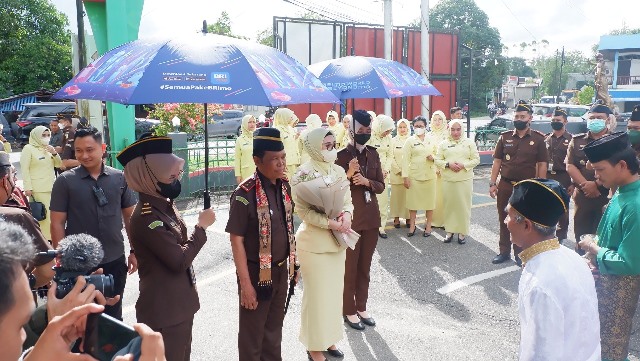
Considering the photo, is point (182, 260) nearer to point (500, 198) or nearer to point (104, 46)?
point (500, 198)

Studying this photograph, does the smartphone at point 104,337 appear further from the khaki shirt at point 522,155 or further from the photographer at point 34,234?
the khaki shirt at point 522,155

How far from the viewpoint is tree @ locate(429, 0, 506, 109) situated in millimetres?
57156

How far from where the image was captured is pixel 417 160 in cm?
831

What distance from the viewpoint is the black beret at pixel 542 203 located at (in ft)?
7.86

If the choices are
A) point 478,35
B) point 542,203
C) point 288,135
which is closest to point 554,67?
point 478,35

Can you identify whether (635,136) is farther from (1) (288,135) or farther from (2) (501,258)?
(1) (288,135)

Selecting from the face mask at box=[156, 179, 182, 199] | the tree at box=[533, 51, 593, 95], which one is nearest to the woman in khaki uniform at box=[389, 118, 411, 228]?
the face mask at box=[156, 179, 182, 199]

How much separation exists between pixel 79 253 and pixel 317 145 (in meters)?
2.21

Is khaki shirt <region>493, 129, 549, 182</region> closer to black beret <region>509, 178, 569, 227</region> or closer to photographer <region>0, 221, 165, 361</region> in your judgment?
black beret <region>509, 178, 569, 227</region>

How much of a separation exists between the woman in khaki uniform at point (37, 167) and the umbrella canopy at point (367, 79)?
4.25 meters

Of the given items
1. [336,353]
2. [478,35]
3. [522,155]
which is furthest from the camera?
[478,35]

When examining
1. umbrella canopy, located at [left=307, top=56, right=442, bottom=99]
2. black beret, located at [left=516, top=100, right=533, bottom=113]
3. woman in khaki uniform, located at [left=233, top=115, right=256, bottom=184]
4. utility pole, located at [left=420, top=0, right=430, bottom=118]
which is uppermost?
utility pole, located at [left=420, top=0, right=430, bottom=118]

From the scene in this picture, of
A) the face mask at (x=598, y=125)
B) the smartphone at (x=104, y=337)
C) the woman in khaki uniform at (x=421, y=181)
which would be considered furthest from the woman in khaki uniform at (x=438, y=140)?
the smartphone at (x=104, y=337)

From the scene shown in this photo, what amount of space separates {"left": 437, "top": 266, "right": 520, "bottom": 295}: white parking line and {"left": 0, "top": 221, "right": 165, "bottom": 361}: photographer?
4.86 m
